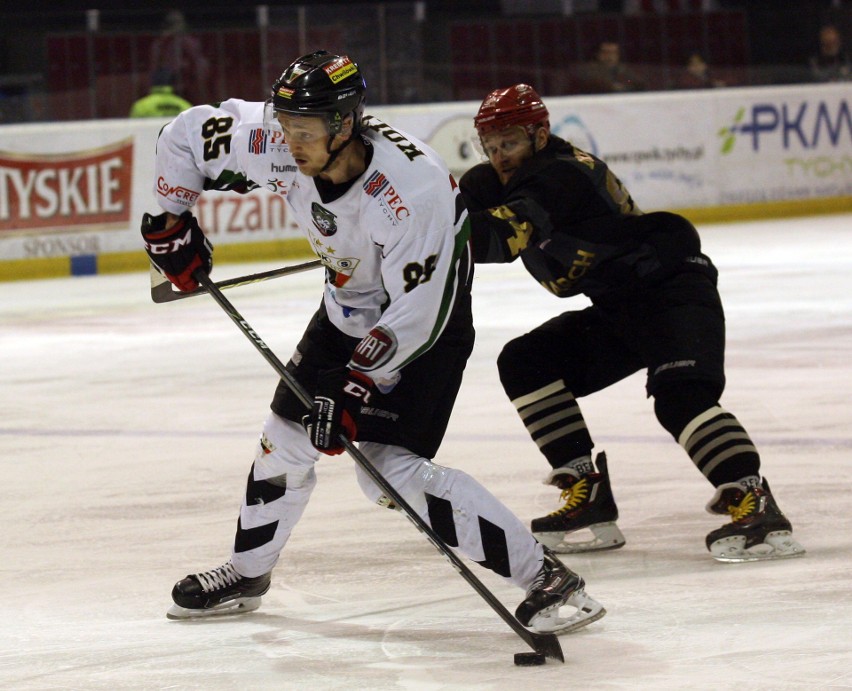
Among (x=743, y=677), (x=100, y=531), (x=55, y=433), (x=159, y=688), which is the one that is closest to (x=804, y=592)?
(x=743, y=677)

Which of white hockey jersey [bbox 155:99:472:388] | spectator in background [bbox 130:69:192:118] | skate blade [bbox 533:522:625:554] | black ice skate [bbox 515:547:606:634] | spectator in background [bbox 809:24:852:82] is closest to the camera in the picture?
white hockey jersey [bbox 155:99:472:388]

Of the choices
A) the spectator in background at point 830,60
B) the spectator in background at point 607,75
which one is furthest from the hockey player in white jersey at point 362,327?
the spectator in background at point 830,60


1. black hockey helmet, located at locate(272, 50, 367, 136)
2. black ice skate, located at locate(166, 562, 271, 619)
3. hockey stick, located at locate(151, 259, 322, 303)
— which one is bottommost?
black ice skate, located at locate(166, 562, 271, 619)

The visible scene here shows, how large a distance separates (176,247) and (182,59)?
749 cm

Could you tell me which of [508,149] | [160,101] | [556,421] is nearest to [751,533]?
[556,421]

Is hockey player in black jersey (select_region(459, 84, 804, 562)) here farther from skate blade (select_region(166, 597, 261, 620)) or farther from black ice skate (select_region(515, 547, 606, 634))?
skate blade (select_region(166, 597, 261, 620))

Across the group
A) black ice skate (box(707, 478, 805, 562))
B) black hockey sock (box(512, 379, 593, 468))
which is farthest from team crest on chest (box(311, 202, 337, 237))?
black ice skate (box(707, 478, 805, 562))

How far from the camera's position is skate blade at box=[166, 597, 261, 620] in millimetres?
3160

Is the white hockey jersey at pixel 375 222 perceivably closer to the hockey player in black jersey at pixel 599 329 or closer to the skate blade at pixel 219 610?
the hockey player in black jersey at pixel 599 329

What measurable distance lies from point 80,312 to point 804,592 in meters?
5.70

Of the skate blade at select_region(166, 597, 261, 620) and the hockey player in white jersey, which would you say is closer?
the hockey player in white jersey

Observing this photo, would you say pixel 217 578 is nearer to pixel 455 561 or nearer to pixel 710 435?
pixel 455 561

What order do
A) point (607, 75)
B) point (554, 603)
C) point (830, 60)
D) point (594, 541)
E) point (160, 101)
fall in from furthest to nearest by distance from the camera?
point (830, 60) → point (607, 75) → point (160, 101) → point (594, 541) → point (554, 603)

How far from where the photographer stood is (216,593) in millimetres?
3168
